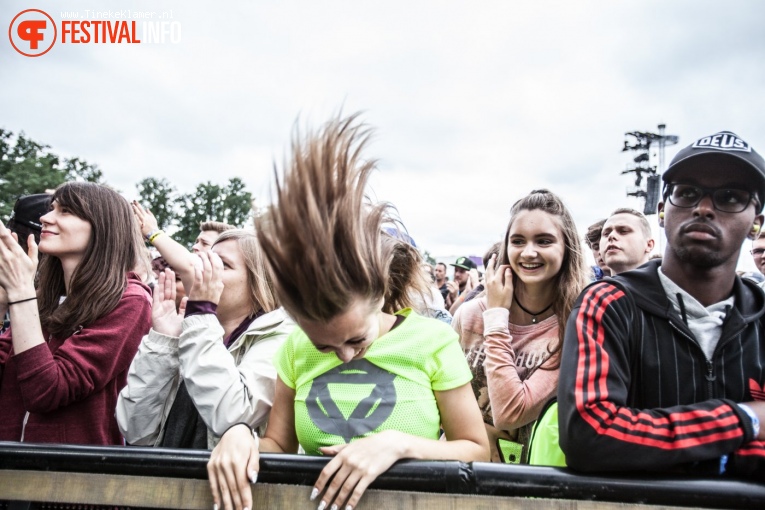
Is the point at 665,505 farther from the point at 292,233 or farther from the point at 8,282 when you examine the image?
the point at 8,282

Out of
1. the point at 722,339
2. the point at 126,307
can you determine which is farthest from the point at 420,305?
the point at 126,307

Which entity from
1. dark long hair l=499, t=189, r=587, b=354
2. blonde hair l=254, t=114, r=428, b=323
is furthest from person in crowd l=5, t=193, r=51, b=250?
dark long hair l=499, t=189, r=587, b=354

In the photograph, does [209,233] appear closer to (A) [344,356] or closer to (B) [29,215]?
(B) [29,215]

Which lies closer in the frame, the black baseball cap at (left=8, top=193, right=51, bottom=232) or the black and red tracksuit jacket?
the black and red tracksuit jacket

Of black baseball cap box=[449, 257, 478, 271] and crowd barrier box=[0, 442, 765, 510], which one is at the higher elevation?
black baseball cap box=[449, 257, 478, 271]

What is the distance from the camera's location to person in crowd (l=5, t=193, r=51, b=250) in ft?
9.60

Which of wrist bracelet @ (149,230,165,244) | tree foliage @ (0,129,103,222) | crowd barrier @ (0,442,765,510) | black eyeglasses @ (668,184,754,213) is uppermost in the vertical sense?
tree foliage @ (0,129,103,222)

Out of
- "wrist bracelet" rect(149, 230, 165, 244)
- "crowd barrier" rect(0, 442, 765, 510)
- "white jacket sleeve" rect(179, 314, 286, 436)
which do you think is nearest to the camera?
"crowd barrier" rect(0, 442, 765, 510)

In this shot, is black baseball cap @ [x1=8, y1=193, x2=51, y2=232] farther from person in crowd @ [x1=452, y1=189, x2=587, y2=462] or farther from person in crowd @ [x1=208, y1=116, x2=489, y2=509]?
person in crowd @ [x1=452, y1=189, x2=587, y2=462]

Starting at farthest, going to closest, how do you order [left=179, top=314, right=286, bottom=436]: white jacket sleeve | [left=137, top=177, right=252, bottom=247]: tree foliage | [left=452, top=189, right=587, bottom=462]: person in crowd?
[left=137, top=177, right=252, bottom=247]: tree foliage → [left=452, top=189, right=587, bottom=462]: person in crowd → [left=179, top=314, right=286, bottom=436]: white jacket sleeve

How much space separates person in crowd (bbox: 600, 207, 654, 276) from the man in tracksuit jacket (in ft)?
7.88

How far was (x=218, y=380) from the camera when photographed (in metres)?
1.79

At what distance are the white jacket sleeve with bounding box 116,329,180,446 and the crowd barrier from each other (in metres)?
0.58

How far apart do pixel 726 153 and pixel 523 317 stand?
3.79 feet
